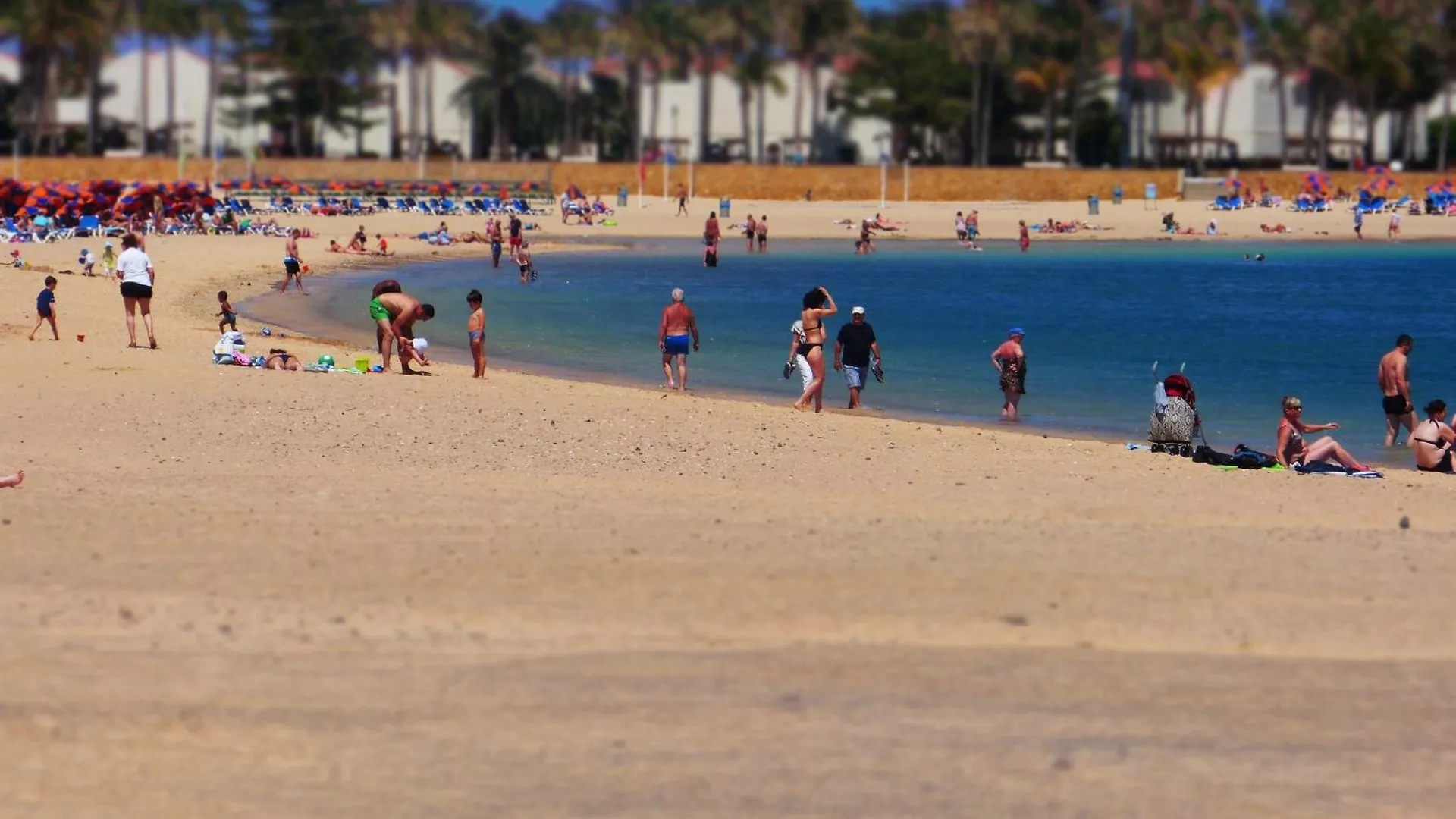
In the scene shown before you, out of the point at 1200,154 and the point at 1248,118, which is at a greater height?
the point at 1248,118

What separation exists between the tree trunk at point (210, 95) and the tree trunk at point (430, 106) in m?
11.3

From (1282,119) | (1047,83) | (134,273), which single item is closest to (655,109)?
(1047,83)

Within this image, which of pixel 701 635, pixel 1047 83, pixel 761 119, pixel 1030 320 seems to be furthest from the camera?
pixel 761 119

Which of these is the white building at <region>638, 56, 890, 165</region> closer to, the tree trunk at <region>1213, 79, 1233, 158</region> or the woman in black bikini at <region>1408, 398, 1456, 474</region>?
the tree trunk at <region>1213, 79, 1233, 158</region>

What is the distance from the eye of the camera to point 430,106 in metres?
102

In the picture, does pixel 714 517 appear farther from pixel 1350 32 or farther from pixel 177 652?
pixel 1350 32

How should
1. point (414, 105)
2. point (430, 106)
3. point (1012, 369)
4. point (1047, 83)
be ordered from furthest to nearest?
1. point (430, 106)
2. point (414, 105)
3. point (1047, 83)
4. point (1012, 369)

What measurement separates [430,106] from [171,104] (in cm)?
1390

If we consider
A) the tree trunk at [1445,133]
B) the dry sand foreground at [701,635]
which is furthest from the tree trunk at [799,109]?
the dry sand foreground at [701,635]

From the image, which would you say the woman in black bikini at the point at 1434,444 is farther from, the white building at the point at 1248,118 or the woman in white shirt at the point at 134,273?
the white building at the point at 1248,118

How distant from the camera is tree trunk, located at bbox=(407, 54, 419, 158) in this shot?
95.8 m

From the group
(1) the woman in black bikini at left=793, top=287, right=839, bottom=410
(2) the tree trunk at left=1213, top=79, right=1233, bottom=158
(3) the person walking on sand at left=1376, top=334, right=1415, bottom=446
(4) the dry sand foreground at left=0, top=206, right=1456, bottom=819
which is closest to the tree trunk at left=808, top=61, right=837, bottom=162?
(2) the tree trunk at left=1213, top=79, right=1233, bottom=158

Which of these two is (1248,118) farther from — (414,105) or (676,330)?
(676,330)

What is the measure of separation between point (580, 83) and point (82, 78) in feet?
90.6
